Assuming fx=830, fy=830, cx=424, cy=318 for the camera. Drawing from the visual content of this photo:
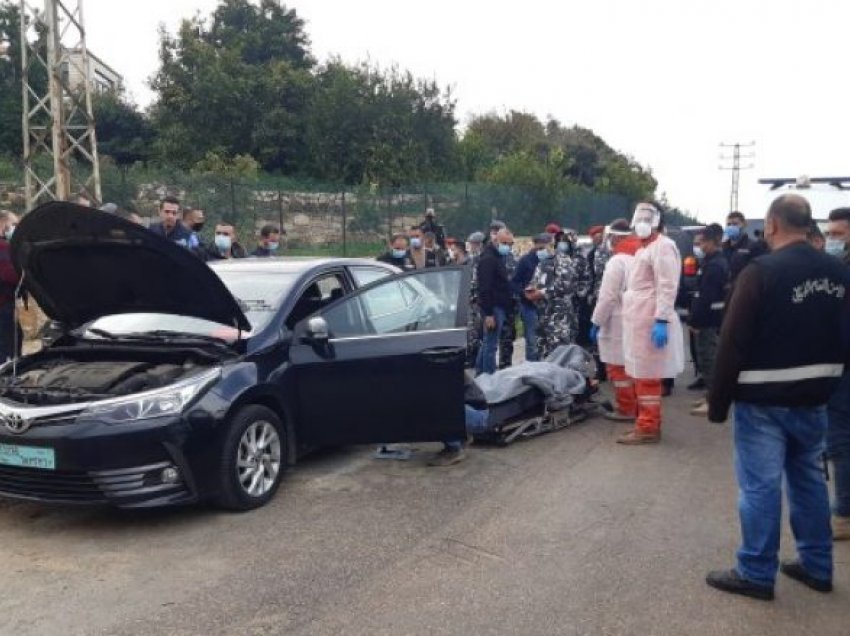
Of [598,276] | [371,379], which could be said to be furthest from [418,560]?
[598,276]

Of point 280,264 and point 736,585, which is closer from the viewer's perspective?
point 736,585

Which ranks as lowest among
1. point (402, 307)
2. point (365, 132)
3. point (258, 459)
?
point (258, 459)

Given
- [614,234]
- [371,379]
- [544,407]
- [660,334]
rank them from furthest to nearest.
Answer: [614,234], [544,407], [660,334], [371,379]

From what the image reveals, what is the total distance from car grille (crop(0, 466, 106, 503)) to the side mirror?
66.4 inches

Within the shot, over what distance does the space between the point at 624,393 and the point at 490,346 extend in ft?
6.61

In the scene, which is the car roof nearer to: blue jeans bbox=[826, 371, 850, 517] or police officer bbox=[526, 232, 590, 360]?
police officer bbox=[526, 232, 590, 360]

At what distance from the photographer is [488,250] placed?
9688 millimetres

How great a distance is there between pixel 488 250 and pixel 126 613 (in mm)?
6541

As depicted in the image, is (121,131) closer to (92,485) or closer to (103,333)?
(103,333)

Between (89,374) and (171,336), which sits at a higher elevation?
(171,336)

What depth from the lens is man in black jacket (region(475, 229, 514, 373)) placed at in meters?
9.54

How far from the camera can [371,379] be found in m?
5.96

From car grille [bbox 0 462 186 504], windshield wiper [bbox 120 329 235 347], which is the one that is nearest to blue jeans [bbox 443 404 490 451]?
windshield wiper [bbox 120 329 235 347]

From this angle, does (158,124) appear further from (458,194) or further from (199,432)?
(199,432)
